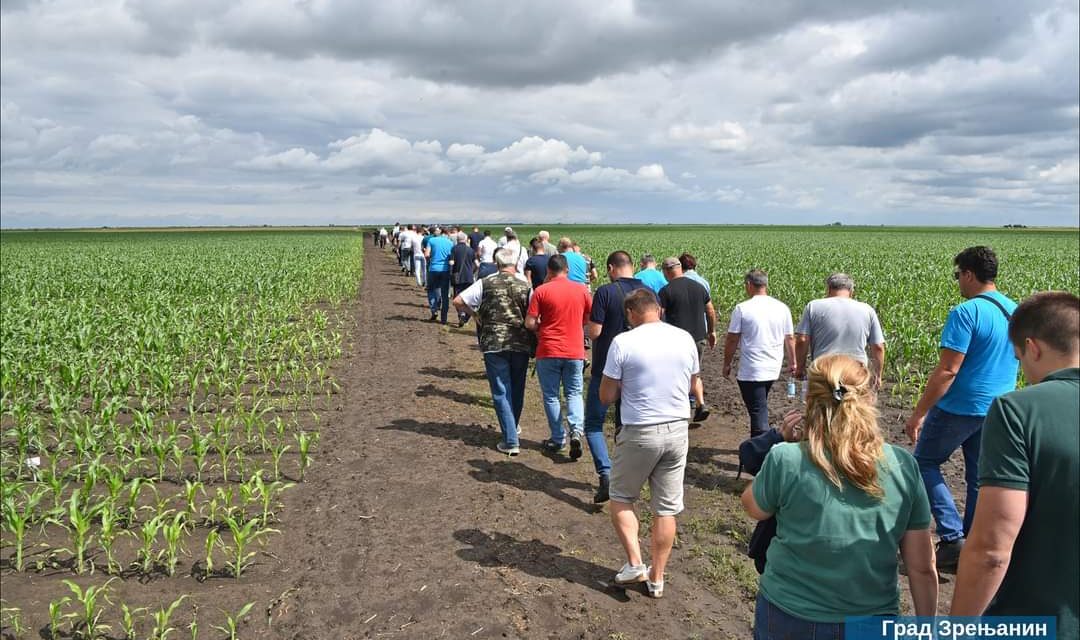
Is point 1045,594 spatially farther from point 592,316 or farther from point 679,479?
point 592,316

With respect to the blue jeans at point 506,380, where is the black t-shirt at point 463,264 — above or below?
above

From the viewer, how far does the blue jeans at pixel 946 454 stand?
445 centimetres

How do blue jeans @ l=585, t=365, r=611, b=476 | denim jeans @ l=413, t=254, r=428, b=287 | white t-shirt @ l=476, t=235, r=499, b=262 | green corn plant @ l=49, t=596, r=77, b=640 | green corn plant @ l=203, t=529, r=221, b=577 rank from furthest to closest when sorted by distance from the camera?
denim jeans @ l=413, t=254, r=428, b=287, white t-shirt @ l=476, t=235, r=499, b=262, blue jeans @ l=585, t=365, r=611, b=476, green corn plant @ l=203, t=529, r=221, b=577, green corn plant @ l=49, t=596, r=77, b=640

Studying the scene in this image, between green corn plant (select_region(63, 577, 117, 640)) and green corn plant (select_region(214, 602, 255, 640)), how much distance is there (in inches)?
27.8

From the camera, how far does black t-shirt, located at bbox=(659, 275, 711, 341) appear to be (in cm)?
744

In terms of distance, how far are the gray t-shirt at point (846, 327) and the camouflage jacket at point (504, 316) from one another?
9.60 feet

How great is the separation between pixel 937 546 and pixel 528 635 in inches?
132

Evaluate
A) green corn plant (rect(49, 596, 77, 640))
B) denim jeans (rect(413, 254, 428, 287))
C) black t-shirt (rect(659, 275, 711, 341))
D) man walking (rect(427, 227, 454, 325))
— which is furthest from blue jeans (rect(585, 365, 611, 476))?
denim jeans (rect(413, 254, 428, 287))

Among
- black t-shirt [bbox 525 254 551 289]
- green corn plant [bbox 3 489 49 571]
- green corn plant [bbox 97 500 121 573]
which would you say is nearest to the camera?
green corn plant [bbox 97 500 121 573]

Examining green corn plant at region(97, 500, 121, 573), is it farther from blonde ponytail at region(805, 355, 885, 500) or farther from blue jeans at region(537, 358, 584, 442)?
blonde ponytail at region(805, 355, 885, 500)

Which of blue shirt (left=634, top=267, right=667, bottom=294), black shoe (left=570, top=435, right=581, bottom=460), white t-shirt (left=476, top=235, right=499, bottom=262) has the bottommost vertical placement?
black shoe (left=570, top=435, right=581, bottom=460)

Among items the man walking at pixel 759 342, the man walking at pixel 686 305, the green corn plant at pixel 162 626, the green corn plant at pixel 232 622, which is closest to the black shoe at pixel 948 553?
the man walking at pixel 759 342

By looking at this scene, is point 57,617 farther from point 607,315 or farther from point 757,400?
point 757,400

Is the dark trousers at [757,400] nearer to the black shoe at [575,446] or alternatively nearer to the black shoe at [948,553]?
the black shoe at [575,446]
